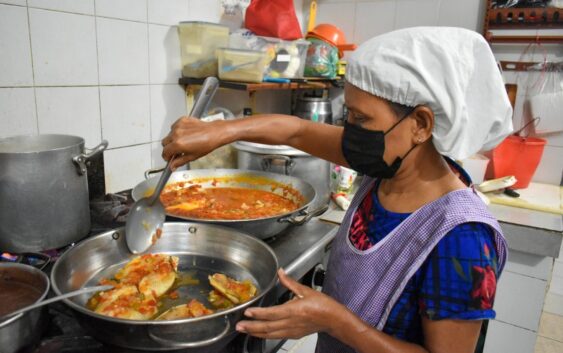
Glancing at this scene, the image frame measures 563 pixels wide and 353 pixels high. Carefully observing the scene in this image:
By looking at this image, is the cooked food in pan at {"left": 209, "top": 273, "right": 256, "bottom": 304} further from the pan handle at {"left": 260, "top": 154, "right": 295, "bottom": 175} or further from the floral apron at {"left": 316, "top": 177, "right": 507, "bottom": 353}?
the pan handle at {"left": 260, "top": 154, "right": 295, "bottom": 175}

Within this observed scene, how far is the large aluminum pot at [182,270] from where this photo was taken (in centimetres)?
72

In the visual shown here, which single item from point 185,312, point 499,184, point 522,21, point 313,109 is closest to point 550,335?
point 499,184

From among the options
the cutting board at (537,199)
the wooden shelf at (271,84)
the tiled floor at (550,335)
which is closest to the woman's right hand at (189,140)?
the wooden shelf at (271,84)

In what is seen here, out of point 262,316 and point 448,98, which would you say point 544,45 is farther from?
point 262,316

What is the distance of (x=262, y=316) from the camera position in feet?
2.44

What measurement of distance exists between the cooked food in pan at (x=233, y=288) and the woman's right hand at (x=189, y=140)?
1.05 feet

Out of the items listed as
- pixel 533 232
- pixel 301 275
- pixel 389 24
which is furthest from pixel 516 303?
pixel 389 24

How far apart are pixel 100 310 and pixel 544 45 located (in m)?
2.67

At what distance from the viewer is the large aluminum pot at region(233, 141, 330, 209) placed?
176cm

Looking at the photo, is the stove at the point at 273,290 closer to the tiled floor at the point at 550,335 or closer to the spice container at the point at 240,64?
the spice container at the point at 240,64

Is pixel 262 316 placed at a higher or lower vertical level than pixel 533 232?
higher

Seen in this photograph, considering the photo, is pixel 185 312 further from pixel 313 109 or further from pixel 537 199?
pixel 537 199

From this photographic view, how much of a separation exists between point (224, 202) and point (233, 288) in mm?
635

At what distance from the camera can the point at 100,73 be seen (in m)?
1.51
